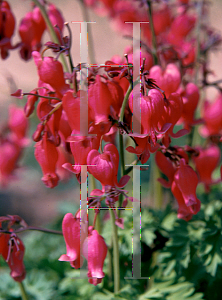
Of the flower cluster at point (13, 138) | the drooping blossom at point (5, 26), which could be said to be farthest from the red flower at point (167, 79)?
the flower cluster at point (13, 138)

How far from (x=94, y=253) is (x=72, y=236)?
0.07m

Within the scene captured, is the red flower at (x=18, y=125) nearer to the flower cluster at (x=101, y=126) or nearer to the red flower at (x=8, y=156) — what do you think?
the red flower at (x=8, y=156)

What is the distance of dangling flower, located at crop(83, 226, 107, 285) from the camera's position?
86cm

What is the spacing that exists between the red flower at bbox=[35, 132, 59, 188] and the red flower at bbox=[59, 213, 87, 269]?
142 mm

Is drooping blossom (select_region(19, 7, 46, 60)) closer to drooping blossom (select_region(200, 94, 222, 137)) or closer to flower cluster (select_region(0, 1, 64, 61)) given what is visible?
flower cluster (select_region(0, 1, 64, 61))

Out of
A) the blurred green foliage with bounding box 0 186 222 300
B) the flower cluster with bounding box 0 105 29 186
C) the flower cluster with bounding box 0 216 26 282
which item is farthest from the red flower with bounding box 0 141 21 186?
the flower cluster with bounding box 0 216 26 282

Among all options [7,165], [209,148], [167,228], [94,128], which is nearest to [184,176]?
[94,128]

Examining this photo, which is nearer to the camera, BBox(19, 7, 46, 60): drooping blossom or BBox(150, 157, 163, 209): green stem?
BBox(19, 7, 46, 60): drooping blossom

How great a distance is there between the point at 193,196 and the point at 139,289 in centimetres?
50

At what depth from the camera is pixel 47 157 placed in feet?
3.09

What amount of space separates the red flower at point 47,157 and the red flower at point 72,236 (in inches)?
5.6

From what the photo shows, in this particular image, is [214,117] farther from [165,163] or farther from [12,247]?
[12,247]

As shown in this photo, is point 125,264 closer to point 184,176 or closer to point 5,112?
point 184,176

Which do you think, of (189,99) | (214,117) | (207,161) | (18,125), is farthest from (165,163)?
(18,125)
